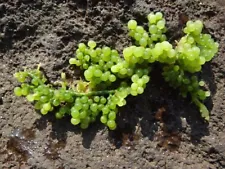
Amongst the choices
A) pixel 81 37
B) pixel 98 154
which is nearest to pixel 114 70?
pixel 81 37

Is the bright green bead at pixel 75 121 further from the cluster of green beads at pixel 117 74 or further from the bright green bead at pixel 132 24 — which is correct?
the bright green bead at pixel 132 24

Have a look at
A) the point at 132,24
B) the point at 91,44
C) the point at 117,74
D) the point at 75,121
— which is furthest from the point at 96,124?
the point at 132,24

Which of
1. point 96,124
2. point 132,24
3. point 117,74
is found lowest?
point 96,124

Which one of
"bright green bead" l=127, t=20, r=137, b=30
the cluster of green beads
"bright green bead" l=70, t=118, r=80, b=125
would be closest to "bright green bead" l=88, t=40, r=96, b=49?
the cluster of green beads

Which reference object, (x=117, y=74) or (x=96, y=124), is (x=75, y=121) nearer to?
(x=96, y=124)

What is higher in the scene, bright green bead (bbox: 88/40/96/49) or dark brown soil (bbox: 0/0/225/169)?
bright green bead (bbox: 88/40/96/49)

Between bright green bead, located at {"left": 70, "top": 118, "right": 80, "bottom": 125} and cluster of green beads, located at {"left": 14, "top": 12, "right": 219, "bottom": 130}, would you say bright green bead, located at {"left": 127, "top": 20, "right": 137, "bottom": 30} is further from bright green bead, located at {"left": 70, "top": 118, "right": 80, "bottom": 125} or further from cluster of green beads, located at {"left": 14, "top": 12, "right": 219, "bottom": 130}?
bright green bead, located at {"left": 70, "top": 118, "right": 80, "bottom": 125}

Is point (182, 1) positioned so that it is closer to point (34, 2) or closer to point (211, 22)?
point (211, 22)

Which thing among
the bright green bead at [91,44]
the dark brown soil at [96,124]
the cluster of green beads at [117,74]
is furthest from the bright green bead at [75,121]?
the bright green bead at [91,44]
